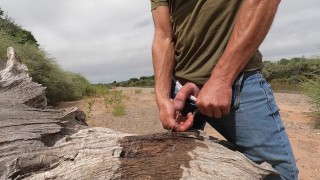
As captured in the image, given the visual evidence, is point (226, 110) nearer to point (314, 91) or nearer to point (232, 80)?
Result: point (232, 80)

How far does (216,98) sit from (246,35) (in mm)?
301

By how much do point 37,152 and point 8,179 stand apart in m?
0.17

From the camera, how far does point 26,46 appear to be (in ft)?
38.6

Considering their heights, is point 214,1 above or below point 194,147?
above

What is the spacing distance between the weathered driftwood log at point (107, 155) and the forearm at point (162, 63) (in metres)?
0.35

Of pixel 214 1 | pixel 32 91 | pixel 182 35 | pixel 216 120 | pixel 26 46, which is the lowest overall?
pixel 216 120

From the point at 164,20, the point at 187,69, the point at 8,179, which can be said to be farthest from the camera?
the point at 164,20

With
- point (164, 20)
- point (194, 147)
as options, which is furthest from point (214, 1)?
point (194, 147)

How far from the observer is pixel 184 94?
182 cm

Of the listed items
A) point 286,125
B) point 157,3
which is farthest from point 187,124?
point 286,125

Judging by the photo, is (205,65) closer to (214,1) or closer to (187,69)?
(187,69)

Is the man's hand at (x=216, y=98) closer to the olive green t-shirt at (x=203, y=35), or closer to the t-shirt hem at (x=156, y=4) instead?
the olive green t-shirt at (x=203, y=35)

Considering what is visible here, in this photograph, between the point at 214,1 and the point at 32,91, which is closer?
the point at 214,1

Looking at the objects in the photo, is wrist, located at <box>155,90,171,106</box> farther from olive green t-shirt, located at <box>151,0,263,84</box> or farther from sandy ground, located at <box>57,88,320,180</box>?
sandy ground, located at <box>57,88,320,180</box>
